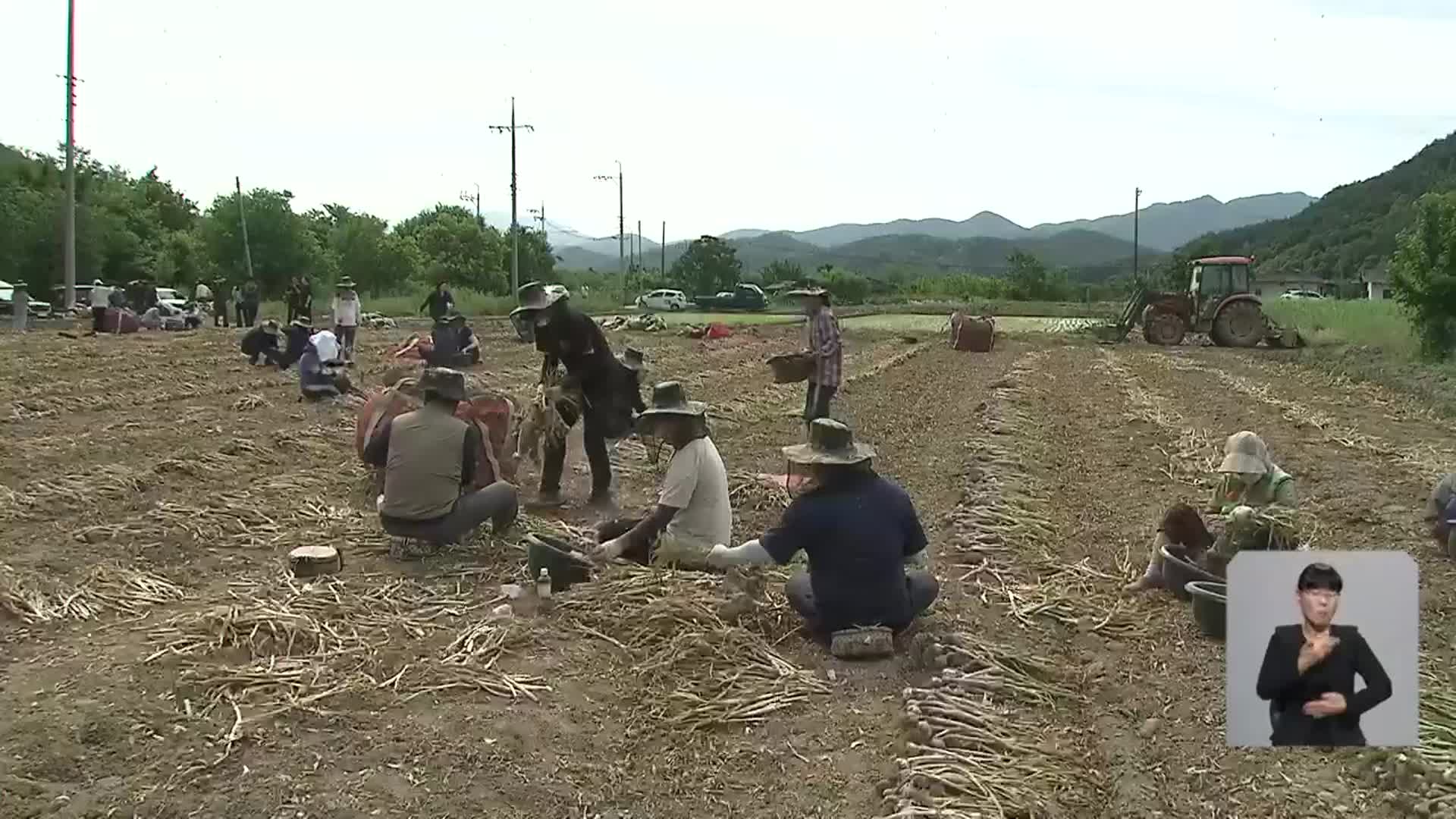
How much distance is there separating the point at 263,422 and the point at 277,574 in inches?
224

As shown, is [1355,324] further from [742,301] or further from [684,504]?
[742,301]

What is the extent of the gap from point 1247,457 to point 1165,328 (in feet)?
62.7

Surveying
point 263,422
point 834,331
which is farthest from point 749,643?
point 263,422

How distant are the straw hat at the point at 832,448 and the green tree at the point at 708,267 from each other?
210ft

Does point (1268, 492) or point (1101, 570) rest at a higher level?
point (1268, 492)

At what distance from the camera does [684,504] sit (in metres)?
6.22

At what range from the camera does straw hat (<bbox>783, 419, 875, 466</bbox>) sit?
5.23 metres

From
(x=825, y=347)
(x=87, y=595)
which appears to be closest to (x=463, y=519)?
(x=87, y=595)

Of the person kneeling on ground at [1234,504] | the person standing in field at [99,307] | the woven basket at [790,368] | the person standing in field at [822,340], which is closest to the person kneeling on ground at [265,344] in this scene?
the woven basket at [790,368]

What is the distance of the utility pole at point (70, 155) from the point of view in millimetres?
29000

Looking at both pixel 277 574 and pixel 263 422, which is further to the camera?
pixel 263 422

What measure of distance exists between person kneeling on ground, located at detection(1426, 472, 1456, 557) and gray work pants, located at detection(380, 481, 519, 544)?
189 inches

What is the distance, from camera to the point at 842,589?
529 cm

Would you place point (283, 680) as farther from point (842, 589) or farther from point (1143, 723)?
point (1143, 723)
